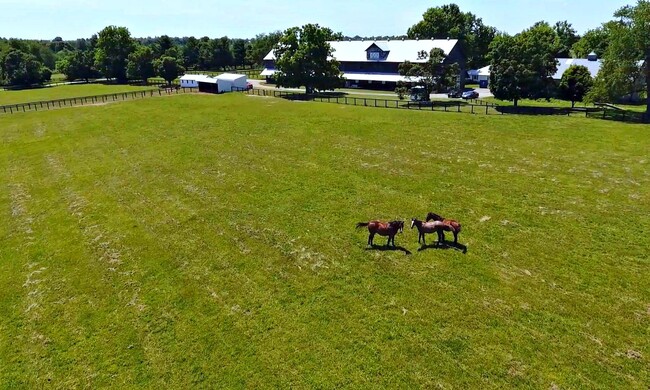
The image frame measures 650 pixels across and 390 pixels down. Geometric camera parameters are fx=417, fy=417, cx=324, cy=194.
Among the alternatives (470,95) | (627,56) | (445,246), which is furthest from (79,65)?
(445,246)

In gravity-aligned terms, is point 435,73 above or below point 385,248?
above

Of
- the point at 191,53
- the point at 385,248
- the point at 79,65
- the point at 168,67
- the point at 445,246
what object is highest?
the point at 191,53

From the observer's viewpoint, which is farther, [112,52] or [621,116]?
[112,52]

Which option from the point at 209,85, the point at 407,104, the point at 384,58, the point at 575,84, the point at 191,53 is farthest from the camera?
the point at 191,53

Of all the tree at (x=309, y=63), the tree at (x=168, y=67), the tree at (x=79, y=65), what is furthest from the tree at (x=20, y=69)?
the tree at (x=309, y=63)

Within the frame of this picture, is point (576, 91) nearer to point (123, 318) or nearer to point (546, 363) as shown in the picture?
point (546, 363)

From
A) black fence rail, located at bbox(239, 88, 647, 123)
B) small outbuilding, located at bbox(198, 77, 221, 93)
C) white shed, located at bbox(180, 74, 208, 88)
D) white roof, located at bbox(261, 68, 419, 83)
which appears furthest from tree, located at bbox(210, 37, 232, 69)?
black fence rail, located at bbox(239, 88, 647, 123)

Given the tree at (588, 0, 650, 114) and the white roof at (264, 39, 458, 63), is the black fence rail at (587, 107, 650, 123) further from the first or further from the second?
the white roof at (264, 39, 458, 63)

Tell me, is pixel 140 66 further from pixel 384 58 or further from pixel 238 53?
pixel 384 58
